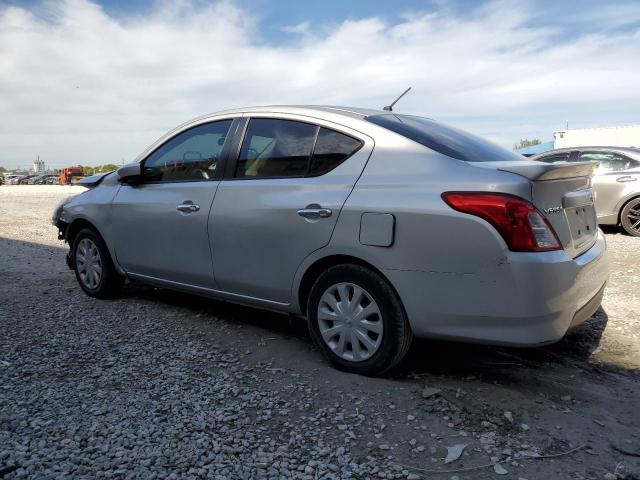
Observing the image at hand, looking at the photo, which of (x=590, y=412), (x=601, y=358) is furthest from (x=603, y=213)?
(x=590, y=412)

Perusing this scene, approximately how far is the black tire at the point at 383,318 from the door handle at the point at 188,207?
124 cm

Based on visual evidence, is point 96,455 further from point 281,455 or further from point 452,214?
point 452,214

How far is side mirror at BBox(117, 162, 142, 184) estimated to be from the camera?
4.66 m

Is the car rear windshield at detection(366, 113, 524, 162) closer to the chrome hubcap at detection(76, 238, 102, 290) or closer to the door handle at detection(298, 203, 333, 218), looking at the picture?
the door handle at detection(298, 203, 333, 218)

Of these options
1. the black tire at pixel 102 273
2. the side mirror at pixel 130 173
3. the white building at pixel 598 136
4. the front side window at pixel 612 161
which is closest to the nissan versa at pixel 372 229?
the side mirror at pixel 130 173

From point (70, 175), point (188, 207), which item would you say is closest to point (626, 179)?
point (188, 207)

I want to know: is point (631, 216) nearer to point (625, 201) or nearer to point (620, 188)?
point (625, 201)

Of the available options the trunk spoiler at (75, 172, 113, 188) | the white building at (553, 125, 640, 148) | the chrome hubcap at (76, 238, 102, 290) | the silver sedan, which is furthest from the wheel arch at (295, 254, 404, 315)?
the white building at (553, 125, 640, 148)

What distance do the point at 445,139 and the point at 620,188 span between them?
6703 mm

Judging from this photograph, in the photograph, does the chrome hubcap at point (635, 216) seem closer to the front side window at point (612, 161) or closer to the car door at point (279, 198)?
the front side window at point (612, 161)

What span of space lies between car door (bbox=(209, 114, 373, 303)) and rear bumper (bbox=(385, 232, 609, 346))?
663 mm

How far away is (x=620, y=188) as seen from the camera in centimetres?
887

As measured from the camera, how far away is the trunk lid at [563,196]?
2883mm

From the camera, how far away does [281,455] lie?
2543 mm
